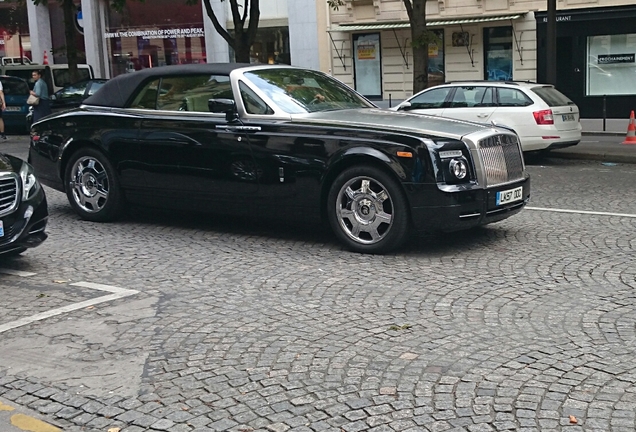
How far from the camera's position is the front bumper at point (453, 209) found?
761 cm

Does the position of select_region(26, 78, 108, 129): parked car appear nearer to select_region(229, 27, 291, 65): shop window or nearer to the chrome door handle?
select_region(229, 27, 291, 65): shop window

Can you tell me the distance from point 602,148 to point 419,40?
4.49 m

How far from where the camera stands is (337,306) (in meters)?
6.26

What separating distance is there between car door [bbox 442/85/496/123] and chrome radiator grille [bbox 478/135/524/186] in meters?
7.93

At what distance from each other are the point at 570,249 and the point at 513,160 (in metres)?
1.03

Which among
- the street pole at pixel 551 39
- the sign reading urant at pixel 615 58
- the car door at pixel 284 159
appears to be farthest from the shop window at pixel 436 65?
the car door at pixel 284 159

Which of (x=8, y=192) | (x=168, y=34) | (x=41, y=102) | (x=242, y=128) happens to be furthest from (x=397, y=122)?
(x=168, y=34)

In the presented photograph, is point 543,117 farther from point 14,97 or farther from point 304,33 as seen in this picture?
point 14,97

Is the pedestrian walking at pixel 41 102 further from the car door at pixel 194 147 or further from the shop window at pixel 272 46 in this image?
the car door at pixel 194 147

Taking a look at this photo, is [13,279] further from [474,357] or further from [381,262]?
[474,357]

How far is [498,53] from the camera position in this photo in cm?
2741

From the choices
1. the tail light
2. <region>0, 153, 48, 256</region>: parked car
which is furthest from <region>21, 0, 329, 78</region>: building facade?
<region>0, 153, 48, 256</region>: parked car

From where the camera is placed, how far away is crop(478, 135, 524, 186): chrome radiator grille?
7.93 m

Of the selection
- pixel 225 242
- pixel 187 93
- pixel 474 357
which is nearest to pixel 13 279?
pixel 225 242
